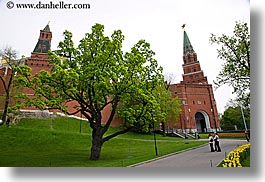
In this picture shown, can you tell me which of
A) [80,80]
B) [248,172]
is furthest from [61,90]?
[248,172]

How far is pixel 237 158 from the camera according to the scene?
368 cm

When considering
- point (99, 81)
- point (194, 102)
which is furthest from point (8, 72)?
point (194, 102)

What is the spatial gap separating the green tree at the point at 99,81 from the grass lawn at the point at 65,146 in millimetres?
355

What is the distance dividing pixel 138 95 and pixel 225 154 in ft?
7.23

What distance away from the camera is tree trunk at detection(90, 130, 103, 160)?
462cm

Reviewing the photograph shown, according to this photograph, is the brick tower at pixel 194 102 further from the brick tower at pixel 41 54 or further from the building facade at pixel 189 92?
the brick tower at pixel 41 54

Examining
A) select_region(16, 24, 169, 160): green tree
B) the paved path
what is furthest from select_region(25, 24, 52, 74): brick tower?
the paved path

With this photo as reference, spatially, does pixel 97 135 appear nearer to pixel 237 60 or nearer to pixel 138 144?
pixel 138 144

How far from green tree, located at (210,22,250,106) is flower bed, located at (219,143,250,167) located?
1.12 metres

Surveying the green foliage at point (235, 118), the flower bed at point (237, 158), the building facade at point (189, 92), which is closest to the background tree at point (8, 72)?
the building facade at point (189, 92)

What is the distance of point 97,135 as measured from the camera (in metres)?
4.91

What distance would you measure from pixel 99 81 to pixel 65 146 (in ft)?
6.16

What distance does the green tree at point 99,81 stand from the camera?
180 inches

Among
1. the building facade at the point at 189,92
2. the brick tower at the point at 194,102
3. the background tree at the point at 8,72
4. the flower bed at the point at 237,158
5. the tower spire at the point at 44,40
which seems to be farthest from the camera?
the brick tower at the point at 194,102
